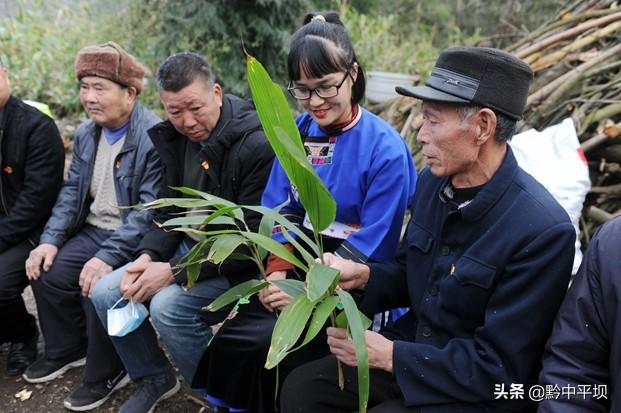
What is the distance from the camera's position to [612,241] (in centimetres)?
159

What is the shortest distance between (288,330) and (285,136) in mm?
532

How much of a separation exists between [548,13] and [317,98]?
9297 millimetres

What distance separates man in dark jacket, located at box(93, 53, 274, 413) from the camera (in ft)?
8.38

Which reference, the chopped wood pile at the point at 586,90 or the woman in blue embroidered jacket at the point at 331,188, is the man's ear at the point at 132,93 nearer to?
the woman in blue embroidered jacket at the point at 331,188

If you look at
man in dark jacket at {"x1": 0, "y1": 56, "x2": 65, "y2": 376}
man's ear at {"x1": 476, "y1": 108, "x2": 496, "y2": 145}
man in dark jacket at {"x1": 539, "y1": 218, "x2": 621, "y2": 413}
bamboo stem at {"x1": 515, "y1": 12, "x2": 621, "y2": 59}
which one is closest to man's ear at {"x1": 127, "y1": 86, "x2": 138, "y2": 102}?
man in dark jacket at {"x1": 0, "y1": 56, "x2": 65, "y2": 376}

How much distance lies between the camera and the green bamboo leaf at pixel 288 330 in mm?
1518

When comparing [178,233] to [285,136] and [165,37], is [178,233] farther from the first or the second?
[165,37]

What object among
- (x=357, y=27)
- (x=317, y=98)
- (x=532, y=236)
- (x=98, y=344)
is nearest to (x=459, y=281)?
(x=532, y=236)

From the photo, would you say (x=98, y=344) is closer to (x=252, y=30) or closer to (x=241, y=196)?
(x=241, y=196)

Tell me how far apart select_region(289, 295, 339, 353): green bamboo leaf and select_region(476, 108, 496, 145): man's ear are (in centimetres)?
68

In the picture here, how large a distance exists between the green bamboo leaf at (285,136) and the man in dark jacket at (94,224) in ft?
4.89

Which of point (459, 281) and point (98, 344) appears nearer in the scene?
point (459, 281)

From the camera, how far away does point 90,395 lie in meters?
2.84

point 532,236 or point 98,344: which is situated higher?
point 532,236
